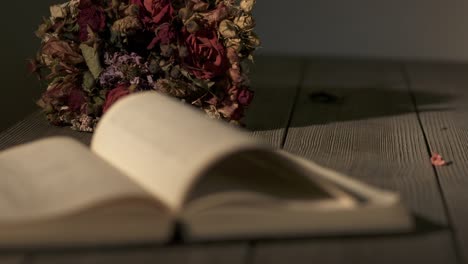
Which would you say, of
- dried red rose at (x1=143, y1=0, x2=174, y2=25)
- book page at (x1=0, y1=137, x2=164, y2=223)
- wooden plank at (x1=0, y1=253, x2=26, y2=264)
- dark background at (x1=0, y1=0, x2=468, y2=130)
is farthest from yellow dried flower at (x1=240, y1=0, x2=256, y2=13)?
dark background at (x1=0, y1=0, x2=468, y2=130)

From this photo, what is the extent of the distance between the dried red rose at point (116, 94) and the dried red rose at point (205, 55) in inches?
4.5

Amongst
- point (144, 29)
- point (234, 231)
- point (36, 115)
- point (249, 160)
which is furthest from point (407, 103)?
point (234, 231)

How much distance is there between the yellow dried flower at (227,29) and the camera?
4.66ft

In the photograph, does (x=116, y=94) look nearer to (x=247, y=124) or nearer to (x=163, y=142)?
(x=247, y=124)

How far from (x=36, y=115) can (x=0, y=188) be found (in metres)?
0.77

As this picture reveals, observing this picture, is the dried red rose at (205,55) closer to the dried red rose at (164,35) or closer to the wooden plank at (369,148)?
the dried red rose at (164,35)

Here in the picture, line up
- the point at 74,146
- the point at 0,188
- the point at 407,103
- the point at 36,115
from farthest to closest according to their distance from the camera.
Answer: the point at 407,103 < the point at 36,115 < the point at 74,146 < the point at 0,188

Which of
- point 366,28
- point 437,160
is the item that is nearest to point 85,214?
point 437,160

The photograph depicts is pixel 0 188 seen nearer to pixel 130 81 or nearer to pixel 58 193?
pixel 58 193

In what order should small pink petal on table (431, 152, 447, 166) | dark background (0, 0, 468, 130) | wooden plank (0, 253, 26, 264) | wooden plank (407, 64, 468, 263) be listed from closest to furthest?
1. wooden plank (0, 253, 26, 264)
2. wooden plank (407, 64, 468, 263)
3. small pink petal on table (431, 152, 447, 166)
4. dark background (0, 0, 468, 130)

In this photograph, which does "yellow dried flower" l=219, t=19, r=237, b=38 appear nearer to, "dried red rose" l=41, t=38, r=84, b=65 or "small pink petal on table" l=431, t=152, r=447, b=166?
"dried red rose" l=41, t=38, r=84, b=65

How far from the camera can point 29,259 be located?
2.70 feet

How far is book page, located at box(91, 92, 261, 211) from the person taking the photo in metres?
0.83

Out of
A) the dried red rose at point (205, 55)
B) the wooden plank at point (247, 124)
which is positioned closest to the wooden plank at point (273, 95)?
the wooden plank at point (247, 124)
